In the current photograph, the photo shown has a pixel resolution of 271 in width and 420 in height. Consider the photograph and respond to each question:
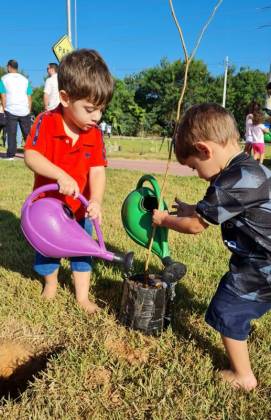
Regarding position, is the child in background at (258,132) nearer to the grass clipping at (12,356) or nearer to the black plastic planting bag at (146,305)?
the black plastic planting bag at (146,305)

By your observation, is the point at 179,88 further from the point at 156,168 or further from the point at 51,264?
the point at 51,264

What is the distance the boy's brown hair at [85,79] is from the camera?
1.83 metres

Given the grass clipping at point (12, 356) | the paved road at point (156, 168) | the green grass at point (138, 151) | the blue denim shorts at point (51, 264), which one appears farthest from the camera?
the green grass at point (138, 151)

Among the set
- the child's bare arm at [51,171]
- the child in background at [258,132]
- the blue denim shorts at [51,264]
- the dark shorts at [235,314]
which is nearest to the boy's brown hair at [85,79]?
the child's bare arm at [51,171]

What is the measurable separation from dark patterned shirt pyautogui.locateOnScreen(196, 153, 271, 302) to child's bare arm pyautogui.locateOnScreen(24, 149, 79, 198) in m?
0.58

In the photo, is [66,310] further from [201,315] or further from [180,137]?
[180,137]

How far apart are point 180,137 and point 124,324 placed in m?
0.90

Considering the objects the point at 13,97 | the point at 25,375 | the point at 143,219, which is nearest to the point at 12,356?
the point at 25,375

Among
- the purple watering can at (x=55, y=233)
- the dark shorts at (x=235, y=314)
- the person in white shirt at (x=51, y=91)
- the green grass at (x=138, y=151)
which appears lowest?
the green grass at (x=138, y=151)

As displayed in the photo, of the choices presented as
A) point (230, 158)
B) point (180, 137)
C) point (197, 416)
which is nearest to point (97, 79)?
point (180, 137)

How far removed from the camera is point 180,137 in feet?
5.24

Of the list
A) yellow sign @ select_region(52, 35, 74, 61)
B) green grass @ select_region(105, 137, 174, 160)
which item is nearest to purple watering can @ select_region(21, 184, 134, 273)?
green grass @ select_region(105, 137, 174, 160)

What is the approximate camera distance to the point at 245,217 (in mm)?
1515

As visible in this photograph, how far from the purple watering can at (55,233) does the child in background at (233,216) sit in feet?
1.37
